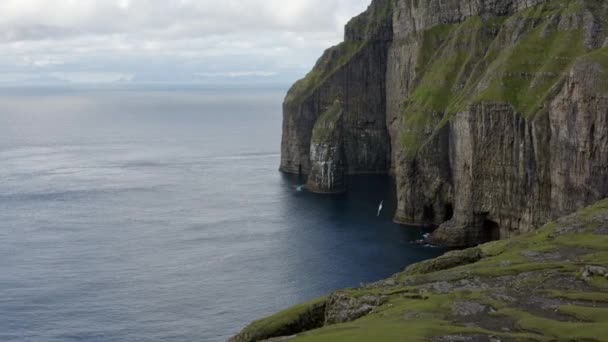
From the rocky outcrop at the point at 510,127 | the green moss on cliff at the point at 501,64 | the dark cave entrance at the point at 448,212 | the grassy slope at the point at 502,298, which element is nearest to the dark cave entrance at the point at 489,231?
the rocky outcrop at the point at 510,127

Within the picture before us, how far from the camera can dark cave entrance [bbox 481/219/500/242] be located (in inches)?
6048

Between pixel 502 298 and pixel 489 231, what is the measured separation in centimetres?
8207

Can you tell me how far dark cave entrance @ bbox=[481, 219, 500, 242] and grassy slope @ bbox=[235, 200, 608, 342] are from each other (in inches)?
2022

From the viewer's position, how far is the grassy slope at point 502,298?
6469 cm

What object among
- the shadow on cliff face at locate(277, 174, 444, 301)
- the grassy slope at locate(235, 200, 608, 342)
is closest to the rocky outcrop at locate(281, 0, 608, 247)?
the shadow on cliff face at locate(277, 174, 444, 301)

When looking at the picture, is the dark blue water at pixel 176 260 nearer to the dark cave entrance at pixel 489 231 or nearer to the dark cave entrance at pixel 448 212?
the dark cave entrance at pixel 448 212

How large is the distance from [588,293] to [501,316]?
10891mm

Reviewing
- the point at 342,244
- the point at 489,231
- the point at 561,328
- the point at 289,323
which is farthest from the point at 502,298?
the point at 489,231

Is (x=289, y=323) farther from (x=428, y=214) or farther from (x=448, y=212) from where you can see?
(x=448, y=212)

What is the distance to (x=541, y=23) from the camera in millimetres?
161625

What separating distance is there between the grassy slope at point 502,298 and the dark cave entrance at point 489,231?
51.4 metres

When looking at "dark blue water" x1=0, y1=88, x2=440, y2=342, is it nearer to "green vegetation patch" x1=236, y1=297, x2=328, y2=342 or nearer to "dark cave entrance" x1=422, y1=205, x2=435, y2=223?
"dark cave entrance" x1=422, y1=205, x2=435, y2=223

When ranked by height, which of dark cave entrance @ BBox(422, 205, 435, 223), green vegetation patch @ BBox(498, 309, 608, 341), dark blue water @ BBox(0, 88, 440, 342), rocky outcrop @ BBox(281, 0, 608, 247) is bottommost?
dark blue water @ BBox(0, 88, 440, 342)

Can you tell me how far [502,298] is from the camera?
2955 inches
